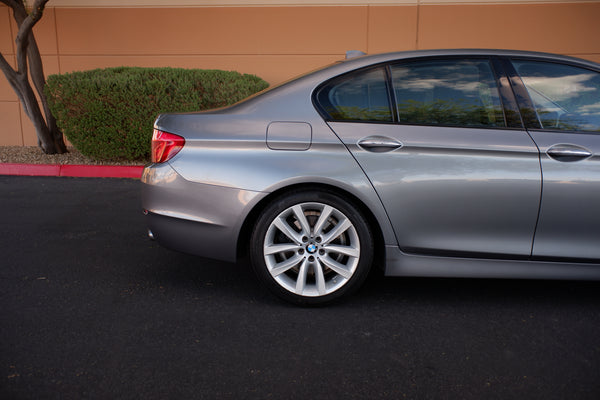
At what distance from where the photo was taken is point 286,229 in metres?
3.13

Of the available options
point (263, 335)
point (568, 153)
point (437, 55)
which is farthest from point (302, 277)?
point (568, 153)

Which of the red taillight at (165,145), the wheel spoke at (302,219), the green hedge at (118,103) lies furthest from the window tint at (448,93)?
the green hedge at (118,103)

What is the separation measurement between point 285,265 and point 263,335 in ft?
1.58

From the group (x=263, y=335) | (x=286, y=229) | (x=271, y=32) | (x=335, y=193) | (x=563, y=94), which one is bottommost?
(x=263, y=335)

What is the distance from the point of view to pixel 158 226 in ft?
10.9

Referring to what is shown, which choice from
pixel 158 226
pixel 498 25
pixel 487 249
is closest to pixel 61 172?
pixel 158 226

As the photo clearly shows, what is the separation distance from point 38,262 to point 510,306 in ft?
11.1

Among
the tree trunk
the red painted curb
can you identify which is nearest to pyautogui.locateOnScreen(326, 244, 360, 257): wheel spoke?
the red painted curb

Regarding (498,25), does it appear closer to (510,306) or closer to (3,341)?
(510,306)

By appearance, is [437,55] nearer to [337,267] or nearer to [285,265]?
[337,267]

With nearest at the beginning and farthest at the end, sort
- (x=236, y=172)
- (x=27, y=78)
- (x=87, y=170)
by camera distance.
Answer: (x=236, y=172)
(x=87, y=170)
(x=27, y=78)

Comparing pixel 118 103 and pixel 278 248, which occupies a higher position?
pixel 118 103

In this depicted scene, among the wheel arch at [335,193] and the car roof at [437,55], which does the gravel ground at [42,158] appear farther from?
the car roof at [437,55]

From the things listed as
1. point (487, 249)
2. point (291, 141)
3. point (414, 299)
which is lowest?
point (414, 299)
